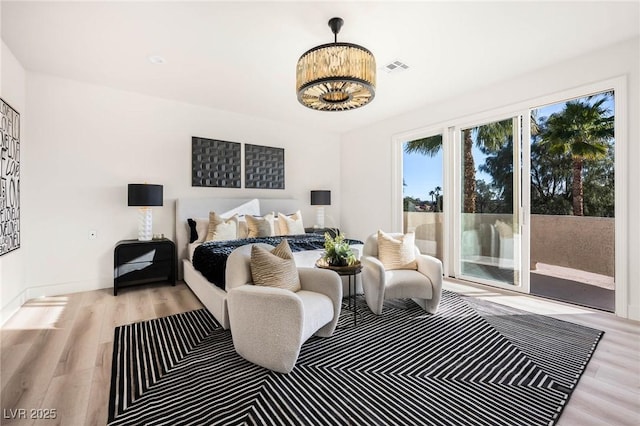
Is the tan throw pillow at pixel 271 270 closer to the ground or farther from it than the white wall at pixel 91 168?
closer to the ground

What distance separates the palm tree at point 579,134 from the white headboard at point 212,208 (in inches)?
164

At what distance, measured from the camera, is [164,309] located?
3.23 m

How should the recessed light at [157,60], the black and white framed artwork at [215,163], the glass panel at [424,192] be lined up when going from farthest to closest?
the glass panel at [424,192] → the black and white framed artwork at [215,163] → the recessed light at [157,60]

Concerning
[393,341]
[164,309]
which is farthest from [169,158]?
[393,341]

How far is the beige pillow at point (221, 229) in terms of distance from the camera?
4051 millimetres

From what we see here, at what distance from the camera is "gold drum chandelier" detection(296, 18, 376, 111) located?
2.27 metres

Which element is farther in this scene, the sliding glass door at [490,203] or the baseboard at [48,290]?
the sliding glass door at [490,203]

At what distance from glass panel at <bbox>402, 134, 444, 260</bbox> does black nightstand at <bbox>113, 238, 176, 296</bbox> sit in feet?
13.0

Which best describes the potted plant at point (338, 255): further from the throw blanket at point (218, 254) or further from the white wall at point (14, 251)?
the white wall at point (14, 251)

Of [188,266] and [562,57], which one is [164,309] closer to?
[188,266]

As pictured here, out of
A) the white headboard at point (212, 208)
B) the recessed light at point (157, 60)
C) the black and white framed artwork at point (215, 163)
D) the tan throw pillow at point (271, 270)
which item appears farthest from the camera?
the black and white framed artwork at point (215, 163)

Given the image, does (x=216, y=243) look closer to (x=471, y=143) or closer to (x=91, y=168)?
(x=91, y=168)

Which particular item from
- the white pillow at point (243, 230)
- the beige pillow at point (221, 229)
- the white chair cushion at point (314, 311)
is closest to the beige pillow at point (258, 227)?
the white pillow at point (243, 230)

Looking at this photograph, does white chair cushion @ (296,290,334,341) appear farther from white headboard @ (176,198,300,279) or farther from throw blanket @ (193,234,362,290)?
white headboard @ (176,198,300,279)
